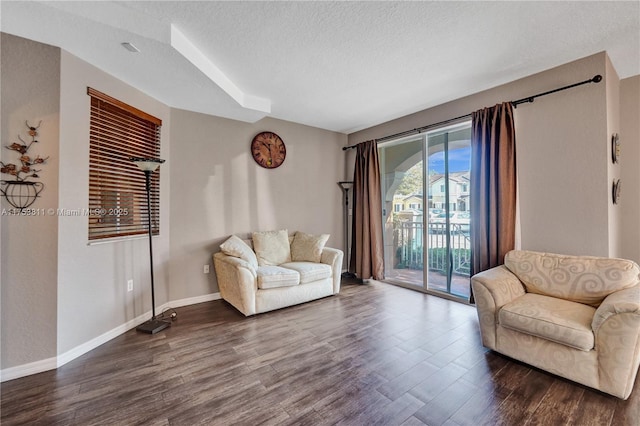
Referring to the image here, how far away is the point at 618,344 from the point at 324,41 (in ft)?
9.85

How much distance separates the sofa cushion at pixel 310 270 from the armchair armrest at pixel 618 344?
99.5 inches

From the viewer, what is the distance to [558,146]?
8.54 ft

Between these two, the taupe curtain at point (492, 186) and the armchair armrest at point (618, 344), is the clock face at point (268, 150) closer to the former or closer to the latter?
the taupe curtain at point (492, 186)

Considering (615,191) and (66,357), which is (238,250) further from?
(615,191)

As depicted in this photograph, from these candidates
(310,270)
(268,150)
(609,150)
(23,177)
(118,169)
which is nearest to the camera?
(23,177)

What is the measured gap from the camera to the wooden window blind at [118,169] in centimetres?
242

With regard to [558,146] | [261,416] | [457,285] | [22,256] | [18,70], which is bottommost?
[261,416]

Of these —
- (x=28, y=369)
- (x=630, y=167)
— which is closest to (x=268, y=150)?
(x=28, y=369)

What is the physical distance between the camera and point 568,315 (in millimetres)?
1924

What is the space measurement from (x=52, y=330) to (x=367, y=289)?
349cm

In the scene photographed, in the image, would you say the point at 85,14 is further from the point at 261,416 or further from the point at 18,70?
the point at 261,416

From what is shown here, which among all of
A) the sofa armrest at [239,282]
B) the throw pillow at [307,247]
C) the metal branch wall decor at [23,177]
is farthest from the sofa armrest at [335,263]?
the metal branch wall decor at [23,177]

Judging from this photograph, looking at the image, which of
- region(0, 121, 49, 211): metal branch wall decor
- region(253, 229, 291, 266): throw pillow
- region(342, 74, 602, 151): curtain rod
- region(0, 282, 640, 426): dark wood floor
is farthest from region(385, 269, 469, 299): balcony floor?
region(0, 121, 49, 211): metal branch wall decor

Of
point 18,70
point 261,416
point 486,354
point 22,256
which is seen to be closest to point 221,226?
point 22,256
